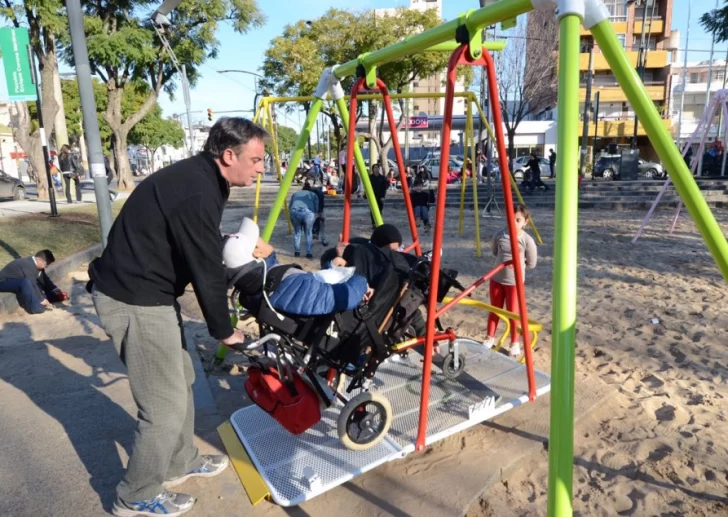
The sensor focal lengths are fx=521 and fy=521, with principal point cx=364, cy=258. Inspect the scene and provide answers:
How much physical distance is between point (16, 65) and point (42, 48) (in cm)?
942

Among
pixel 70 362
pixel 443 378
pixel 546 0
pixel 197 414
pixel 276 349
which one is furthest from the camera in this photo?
pixel 70 362

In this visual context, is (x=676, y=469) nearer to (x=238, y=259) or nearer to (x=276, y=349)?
(x=276, y=349)

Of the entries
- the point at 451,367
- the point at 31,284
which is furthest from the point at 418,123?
the point at 451,367

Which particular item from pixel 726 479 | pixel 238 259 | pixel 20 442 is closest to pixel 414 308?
pixel 238 259

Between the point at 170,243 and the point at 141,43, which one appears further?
the point at 141,43

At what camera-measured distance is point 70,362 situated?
4254 mm

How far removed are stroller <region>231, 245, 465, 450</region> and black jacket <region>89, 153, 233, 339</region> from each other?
49 cm

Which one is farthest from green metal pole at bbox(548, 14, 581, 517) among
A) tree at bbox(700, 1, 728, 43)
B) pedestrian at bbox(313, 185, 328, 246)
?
tree at bbox(700, 1, 728, 43)

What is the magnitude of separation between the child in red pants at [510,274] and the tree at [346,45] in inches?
715

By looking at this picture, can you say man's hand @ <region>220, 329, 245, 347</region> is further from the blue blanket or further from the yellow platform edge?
the yellow platform edge

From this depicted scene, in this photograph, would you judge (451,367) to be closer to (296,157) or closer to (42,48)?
(296,157)

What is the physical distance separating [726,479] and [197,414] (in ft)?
10.0

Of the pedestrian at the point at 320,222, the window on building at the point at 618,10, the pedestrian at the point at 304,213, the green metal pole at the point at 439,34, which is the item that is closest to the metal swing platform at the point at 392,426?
the green metal pole at the point at 439,34

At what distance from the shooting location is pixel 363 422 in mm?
2803
